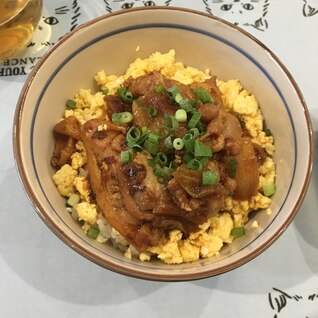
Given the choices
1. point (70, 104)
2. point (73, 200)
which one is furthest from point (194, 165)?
point (70, 104)

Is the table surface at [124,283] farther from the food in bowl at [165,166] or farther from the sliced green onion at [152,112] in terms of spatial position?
the sliced green onion at [152,112]

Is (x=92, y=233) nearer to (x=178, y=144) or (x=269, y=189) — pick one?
(x=178, y=144)

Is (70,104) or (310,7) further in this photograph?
(310,7)

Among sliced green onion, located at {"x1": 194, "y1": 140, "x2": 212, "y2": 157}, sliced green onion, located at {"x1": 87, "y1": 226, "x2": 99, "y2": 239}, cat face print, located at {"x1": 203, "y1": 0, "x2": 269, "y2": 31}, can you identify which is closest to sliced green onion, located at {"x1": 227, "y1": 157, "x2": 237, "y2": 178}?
sliced green onion, located at {"x1": 194, "y1": 140, "x2": 212, "y2": 157}

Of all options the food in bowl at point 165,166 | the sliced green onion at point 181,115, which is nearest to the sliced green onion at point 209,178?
the food in bowl at point 165,166

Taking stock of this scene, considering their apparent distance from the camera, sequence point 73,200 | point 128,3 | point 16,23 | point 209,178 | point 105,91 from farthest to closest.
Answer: point 128,3, point 16,23, point 105,91, point 73,200, point 209,178

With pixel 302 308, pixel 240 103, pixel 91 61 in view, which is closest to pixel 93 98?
pixel 91 61

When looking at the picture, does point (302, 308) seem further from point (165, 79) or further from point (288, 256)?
point (165, 79)
